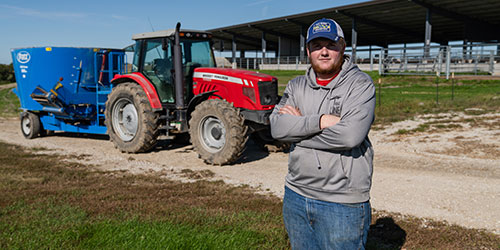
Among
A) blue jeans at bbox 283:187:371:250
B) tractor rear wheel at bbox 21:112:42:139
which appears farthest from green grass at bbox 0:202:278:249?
tractor rear wheel at bbox 21:112:42:139

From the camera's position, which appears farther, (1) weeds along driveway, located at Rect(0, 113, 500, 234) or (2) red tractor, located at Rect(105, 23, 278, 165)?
(2) red tractor, located at Rect(105, 23, 278, 165)

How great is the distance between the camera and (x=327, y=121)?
2.48 metres

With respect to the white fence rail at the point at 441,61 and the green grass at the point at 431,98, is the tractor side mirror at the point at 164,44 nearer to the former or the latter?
the green grass at the point at 431,98

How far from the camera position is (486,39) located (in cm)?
3578

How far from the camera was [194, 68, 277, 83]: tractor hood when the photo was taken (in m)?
7.80

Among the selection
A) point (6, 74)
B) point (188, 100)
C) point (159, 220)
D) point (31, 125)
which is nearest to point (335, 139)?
point (159, 220)

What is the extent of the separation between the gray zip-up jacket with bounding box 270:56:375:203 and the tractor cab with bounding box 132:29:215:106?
6.22 metres

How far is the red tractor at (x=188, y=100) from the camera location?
7727mm

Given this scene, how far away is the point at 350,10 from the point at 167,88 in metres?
26.5

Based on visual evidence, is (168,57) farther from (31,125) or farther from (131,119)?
(31,125)

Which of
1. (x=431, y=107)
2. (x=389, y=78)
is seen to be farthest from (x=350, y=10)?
(x=431, y=107)

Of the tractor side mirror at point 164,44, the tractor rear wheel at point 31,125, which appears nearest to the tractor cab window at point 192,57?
the tractor side mirror at point 164,44

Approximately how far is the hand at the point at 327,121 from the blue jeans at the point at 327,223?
424mm

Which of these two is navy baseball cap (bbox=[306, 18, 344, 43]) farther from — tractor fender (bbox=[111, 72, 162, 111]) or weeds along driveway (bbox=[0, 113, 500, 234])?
tractor fender (bbox=[111, 72, 162, 111])
